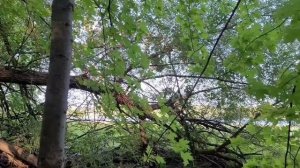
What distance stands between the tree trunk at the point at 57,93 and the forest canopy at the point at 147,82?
60cm

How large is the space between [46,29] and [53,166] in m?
2.11

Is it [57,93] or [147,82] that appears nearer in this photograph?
[57,93]

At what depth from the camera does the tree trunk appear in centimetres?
122

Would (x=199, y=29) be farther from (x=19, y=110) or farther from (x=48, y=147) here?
(x=19, y=110)

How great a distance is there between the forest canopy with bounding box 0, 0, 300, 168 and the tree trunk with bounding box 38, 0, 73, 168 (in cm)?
60

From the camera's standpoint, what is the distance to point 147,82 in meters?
3.26

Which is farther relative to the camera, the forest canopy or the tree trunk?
the forest canopy

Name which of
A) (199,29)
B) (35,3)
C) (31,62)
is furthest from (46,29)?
(199,29)

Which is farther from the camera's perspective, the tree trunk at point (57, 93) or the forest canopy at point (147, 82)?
the forest canopy at point (147, 82)

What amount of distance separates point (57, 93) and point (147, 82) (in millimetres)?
2045

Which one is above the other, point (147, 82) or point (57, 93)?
point (147, 82)

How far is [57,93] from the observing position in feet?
4.04

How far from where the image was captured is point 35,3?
8.71 feet

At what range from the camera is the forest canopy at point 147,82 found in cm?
207
